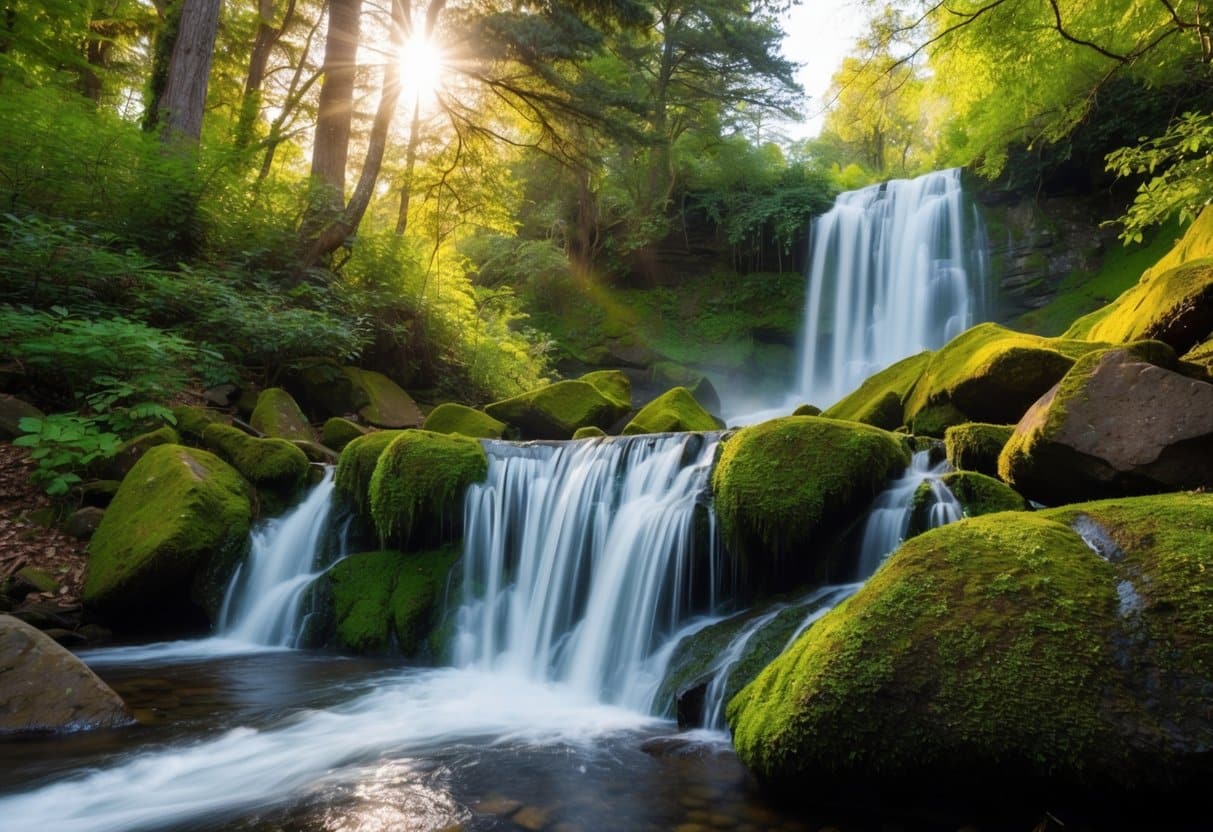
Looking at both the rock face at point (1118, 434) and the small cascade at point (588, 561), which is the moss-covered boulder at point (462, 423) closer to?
the small cascade at point (588, 561)

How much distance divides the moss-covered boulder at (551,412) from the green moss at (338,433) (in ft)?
6.84

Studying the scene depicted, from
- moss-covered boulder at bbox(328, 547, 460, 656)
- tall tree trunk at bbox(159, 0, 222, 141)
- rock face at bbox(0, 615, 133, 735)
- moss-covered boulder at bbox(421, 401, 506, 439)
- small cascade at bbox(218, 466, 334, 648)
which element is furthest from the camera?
tall tree trunk at bbox(159, 0, 222, 141)

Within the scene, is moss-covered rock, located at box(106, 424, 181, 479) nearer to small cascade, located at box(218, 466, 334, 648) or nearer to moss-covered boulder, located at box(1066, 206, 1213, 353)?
small cascade, located at box(218, 466, 334, 648)

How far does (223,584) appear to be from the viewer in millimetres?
6488

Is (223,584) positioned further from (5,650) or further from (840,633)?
(840,633)

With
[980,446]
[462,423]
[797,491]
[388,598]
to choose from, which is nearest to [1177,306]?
[980,446]

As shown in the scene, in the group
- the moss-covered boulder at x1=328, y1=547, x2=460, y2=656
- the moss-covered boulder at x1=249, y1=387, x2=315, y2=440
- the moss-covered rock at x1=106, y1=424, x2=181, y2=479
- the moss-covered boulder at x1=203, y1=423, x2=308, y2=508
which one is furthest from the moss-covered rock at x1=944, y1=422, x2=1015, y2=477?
the moss-covered rock at x1=106, y1=424, x2=181, y2=479

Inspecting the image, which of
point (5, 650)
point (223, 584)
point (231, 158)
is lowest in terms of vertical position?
point (223, 584)

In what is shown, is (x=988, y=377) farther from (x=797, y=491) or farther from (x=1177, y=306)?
(x=797, y=491)

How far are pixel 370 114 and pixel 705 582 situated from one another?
1315 cm

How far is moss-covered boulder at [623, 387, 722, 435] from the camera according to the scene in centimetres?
925

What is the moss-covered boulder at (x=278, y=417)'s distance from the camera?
848 cm

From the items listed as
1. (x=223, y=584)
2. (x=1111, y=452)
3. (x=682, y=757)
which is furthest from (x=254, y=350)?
(x=1111, y=452)

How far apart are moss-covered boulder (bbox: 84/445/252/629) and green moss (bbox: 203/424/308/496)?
425 mm
